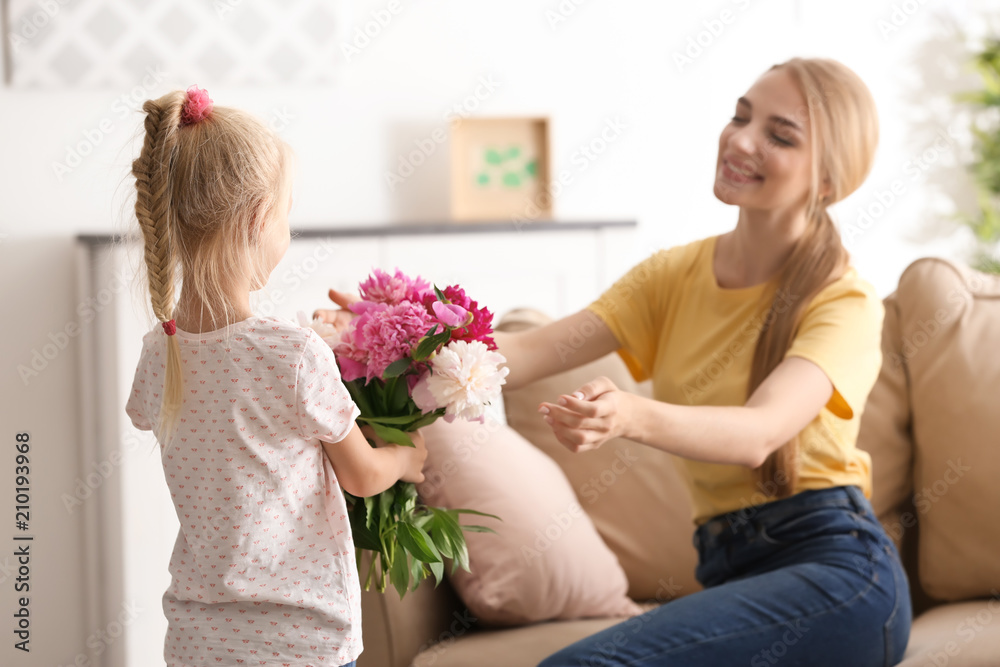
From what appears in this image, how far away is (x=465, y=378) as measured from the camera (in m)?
1.08

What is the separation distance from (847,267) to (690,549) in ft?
2.30

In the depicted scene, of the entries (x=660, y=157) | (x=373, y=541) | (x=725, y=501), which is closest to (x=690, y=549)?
(x=725, y=501)

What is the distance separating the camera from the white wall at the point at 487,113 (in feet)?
8.10

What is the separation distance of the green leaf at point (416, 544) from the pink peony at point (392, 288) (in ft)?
0.99

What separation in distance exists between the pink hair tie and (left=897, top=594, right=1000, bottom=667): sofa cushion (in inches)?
51.1

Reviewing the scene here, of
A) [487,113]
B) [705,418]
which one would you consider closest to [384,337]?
[705,418]

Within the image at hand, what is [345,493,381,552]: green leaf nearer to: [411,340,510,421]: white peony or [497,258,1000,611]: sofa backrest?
[411,340,510,421]: white peony

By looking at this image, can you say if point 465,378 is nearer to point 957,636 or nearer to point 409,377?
point 409,377

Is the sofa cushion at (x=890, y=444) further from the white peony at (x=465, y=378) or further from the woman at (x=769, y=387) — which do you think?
the white peony at (x=465, y=378)

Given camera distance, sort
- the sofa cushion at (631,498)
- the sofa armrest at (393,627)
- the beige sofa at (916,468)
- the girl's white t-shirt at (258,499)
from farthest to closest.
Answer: the sofa cushion at (631,498) → the beige sofa at (916,468) → the sofa armrest at (393,627) → the girl's white t-shirt at (258,499)


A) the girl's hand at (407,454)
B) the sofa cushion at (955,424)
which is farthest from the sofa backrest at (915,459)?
the girl's hand at (407,454)

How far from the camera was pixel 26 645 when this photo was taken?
2.21 metres

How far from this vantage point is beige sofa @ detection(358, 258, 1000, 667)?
175 centimetres

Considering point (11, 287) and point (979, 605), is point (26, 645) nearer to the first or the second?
point (11, 287)
